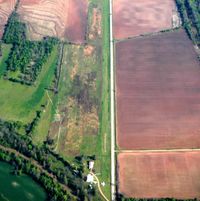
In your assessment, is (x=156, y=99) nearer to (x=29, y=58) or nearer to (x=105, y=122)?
(x=105, y=122)

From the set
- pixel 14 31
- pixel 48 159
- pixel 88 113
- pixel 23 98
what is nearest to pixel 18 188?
pixel 48 159

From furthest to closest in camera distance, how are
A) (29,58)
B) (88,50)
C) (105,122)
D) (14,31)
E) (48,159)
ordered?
(14,31) → (88,50) → (29,58) → (105,122) → (48,159)

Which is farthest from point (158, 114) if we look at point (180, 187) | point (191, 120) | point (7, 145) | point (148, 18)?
point (148, 18)

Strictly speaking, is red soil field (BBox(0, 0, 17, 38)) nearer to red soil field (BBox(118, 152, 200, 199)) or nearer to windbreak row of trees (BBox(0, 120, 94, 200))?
windbreak row of trees (BBox(0, 120, 94, 200))

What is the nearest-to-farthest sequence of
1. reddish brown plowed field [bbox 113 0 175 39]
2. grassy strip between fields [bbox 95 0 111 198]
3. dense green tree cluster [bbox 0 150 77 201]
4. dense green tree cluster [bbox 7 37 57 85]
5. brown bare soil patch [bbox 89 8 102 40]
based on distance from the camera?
dense green tree cluster [bbox 0 150 77 201], grassy strip between fields [bbox 95 0 111 198], dense green tree cluster [bbox 7 37 57 85], brown bare soil patch [bbox 89 8 102 40], reddish brown plowed field [bbox 113 0 175 39]

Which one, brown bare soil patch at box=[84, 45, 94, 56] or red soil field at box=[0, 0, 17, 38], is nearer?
brown bare soil patch at box=[84, 45, 94, 56]

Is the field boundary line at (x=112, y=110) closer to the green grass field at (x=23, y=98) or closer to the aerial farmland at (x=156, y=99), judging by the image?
the aerial farmland at (x=156, y=99)

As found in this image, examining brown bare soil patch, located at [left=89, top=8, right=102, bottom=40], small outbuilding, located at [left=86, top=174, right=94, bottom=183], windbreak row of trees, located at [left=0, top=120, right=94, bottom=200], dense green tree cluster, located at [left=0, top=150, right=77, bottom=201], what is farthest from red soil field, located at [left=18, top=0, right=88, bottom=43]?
small outbuilding, located at [left=86, top=174, right=94, bottom=183]
